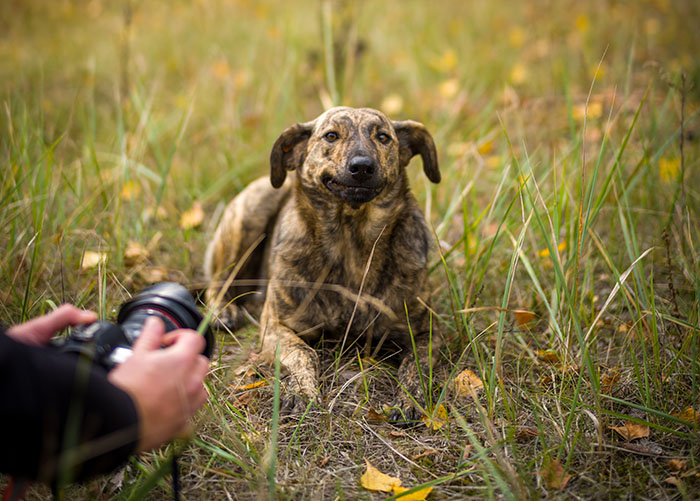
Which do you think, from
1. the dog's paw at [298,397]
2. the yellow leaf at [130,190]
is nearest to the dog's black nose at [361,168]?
the dog's paw at [298,397]

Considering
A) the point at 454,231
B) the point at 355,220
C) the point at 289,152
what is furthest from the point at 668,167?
the point at 289,152

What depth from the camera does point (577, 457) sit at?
73.5 inches

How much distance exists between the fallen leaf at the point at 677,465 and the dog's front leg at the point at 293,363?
136 centimetres

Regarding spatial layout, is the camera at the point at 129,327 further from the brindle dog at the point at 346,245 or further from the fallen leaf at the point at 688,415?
the fallen leaf at the point at 688,415

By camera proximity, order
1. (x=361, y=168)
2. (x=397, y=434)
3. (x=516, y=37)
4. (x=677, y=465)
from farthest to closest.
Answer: (x=516, y=37)
(x=361, y=168)
(x=397, y=434)
(x=677, y=465)

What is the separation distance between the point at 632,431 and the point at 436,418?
29.4 inches

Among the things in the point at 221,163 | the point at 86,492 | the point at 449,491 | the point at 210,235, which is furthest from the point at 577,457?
the point at 221,163

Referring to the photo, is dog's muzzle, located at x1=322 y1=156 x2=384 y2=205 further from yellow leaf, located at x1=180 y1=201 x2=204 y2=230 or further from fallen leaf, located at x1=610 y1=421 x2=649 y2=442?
yellow leaf, located at x1=180 y1=201 x2=204 y2=230

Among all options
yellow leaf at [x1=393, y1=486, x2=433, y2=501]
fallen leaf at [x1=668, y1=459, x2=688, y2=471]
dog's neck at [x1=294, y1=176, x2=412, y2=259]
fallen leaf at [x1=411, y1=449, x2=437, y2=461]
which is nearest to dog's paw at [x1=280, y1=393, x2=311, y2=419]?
fallen leaf at [x1=411, y1=449, x2=437, y2=461]

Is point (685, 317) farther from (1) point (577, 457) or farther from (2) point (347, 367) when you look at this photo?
(2) point (347, 367)

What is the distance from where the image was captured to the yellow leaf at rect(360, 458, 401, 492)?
1768 millimetres

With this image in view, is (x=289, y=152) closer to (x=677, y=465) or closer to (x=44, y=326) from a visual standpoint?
(x=44, y=326)

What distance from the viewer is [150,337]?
4.33ft

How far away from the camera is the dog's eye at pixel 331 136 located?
8.46 feet
